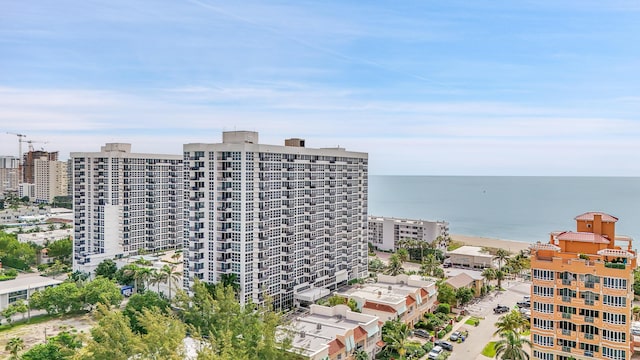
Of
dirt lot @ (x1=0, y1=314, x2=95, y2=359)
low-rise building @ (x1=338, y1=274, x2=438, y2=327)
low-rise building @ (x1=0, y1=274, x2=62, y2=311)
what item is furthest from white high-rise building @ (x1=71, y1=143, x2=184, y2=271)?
low-rise building @ (x1=338, y1=274, x2=438, y2=327)

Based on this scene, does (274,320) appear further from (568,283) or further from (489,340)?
(489,340)

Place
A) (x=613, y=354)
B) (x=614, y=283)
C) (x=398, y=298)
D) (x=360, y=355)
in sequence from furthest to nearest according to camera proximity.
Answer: (x=398, y=298)
(x=360, y=355)
(x=614, y=283)
(x=613, y=354)

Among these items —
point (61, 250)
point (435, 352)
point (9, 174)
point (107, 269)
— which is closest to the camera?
point (435, 352)

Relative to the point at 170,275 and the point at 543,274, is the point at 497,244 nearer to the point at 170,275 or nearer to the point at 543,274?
the point at 543,274

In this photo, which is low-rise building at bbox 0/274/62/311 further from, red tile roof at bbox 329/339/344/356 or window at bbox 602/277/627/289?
window at bbox 602/277/627/289

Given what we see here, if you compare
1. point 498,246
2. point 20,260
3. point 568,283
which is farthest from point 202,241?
point 498,246

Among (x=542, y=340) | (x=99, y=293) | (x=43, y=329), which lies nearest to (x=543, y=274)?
(x=542, y=340)
